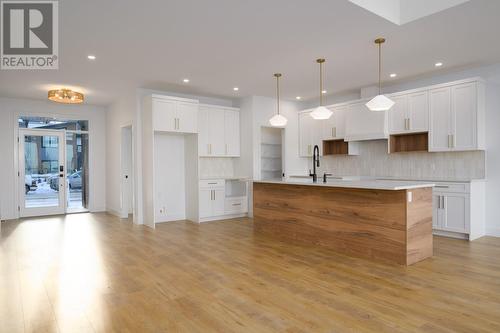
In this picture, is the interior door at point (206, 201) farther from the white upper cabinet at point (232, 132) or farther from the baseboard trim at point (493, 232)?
the baseboard trim at point (493, 232)

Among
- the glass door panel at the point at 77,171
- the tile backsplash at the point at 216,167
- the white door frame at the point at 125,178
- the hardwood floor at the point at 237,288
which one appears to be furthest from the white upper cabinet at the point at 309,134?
the glass door panel at the point at 77,171

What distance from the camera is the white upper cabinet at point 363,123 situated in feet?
20.3

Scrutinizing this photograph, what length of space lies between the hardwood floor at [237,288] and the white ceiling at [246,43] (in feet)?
9.36

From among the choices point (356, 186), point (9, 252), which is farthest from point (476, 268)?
point (9, 252)

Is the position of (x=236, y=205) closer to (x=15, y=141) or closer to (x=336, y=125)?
(x=336, y=125)

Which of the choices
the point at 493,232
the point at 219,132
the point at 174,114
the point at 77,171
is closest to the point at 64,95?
the point at 174,114

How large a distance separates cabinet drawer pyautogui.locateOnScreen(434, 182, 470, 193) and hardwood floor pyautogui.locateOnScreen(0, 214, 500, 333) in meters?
0.82

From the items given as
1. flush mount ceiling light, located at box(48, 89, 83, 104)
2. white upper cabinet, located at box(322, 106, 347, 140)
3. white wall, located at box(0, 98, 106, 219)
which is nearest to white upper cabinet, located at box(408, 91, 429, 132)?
white upper cabinet, located at box(322, 106, 347, 140)

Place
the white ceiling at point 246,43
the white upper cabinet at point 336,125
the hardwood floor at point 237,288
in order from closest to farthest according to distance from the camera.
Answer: the hardwood floor at point 237,288 < the white ceiling at point 246,43 < the white upper cabinet at point 336,125

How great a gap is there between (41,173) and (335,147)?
24.0ft

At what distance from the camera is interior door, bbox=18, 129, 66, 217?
772 centimetres

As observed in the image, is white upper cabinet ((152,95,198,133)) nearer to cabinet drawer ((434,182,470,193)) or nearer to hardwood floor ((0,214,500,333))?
hardwood floor ((0,214,500,333))

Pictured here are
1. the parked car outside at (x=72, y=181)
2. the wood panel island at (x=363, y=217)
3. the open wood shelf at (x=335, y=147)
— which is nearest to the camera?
the wood panel island at (x=363, y=217)

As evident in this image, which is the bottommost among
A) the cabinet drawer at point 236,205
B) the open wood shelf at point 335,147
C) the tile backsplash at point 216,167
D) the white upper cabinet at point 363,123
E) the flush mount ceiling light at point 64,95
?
the cabinet drawer at point 236,205
